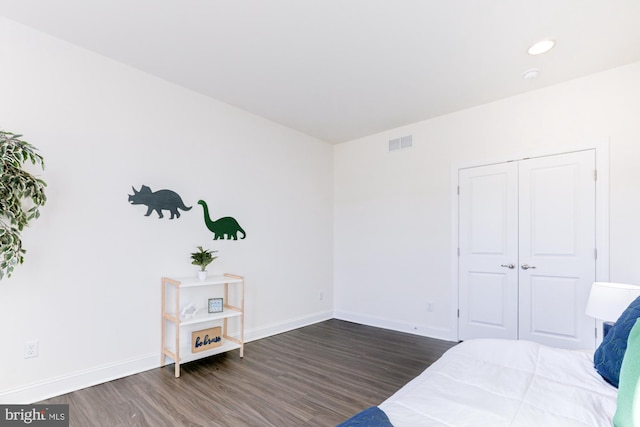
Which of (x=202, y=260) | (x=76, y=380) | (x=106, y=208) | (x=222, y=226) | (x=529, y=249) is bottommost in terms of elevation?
(x=76, y=380)

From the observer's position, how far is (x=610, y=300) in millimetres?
2176

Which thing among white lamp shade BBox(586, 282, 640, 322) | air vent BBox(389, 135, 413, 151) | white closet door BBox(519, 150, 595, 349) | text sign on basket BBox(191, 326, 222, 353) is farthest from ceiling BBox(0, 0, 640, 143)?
text sign on basket BBox(191, 326, 222, 353)

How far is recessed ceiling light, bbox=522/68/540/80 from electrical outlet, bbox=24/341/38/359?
15.4 ft

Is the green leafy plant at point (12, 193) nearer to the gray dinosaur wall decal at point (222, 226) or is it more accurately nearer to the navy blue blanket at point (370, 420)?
the gray dinosaur wall decal at point (222, 226)

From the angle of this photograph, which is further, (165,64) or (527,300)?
(527,300)

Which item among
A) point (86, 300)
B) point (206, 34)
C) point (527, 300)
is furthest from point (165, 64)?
point (527, 300)

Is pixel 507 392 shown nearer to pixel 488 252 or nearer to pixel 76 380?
pixel 488 252

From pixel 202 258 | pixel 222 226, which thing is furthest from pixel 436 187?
pixel 202 258

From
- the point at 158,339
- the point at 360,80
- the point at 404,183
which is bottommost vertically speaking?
the point at 158,339

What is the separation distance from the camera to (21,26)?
2.43 meters

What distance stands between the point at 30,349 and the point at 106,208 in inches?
46.0

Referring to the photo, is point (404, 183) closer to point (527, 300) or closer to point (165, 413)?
point (527, 300)

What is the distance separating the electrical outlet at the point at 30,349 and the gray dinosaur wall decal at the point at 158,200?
4.15 ft

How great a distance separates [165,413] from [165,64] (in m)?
2.85
